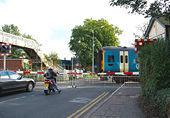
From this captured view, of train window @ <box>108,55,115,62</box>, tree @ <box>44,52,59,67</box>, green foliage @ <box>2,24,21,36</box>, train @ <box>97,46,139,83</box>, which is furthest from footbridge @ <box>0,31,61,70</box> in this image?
green foliage @ <box>2,24,21,36</box>

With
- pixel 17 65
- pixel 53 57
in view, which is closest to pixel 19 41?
pixel 17 65

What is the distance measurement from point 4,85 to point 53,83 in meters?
2.64

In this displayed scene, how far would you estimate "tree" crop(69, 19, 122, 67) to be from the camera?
130 ft

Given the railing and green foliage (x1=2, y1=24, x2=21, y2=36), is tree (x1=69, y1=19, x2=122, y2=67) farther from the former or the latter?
green foliage (x1=2, y1=24, x2=21, y2=36)

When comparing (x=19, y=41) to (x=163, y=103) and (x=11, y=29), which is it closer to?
(x=163, y=103)

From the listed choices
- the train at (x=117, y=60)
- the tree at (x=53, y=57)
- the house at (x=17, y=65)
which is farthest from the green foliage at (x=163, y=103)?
the tree at (x=53, y=57)

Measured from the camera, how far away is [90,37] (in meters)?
40.0

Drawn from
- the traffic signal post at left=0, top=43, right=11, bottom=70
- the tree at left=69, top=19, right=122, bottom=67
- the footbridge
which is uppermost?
the tree at left=69, top=19, right=122, bottom=67

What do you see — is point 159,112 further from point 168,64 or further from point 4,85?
point 4,85

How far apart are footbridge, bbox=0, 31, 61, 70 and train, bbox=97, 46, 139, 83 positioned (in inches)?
460

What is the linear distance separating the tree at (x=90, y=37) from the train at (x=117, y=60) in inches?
838

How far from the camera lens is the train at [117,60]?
17.1m

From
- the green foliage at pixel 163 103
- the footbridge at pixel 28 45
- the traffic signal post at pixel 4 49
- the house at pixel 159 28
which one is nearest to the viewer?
the green foliage at pixel 163 103

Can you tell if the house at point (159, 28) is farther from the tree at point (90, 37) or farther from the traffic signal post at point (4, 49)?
the tree at point (90, 37)
